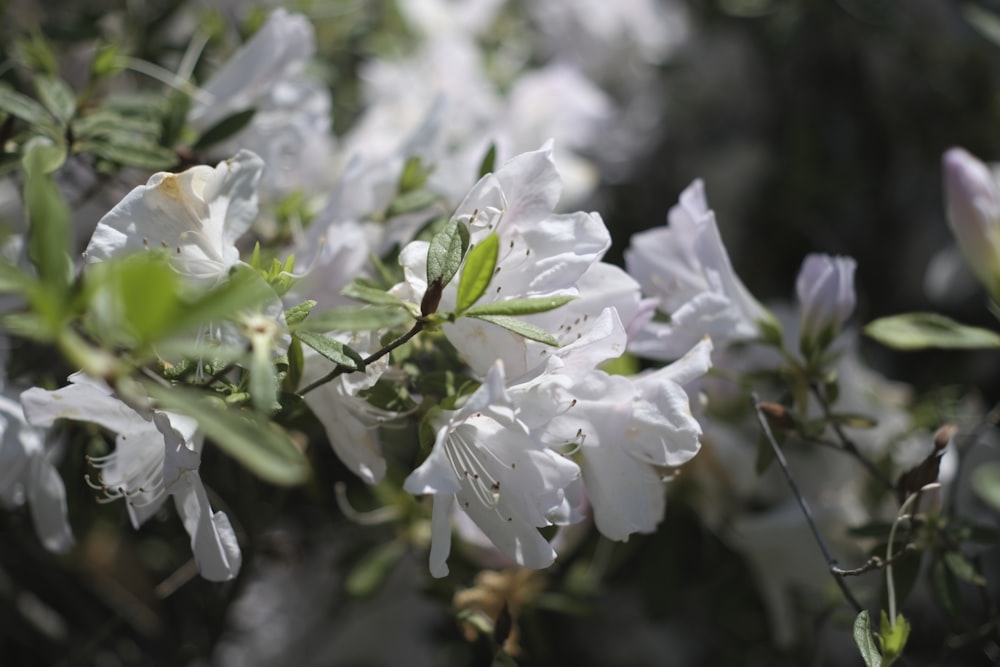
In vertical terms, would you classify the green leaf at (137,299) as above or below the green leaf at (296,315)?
above

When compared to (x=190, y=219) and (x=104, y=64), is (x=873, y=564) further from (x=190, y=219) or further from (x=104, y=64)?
(x=104, y=64)

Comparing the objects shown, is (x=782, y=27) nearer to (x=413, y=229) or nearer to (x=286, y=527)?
(x=413, y=229)


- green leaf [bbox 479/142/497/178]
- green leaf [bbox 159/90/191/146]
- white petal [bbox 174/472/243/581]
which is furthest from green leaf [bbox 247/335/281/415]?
green leaf [bbox 159/90/191/146]

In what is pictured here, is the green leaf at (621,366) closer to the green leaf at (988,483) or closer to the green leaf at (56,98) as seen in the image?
Answer: the green leaf at (988,483)

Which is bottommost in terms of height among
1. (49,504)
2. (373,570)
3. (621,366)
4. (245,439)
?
(373,570)

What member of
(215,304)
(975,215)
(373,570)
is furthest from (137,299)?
(975,215)

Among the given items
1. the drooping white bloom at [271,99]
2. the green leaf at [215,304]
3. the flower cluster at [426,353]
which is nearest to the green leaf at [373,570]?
the flower cluster at [426,353]

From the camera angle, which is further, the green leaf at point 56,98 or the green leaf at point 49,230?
the green leaf at point 56,98
